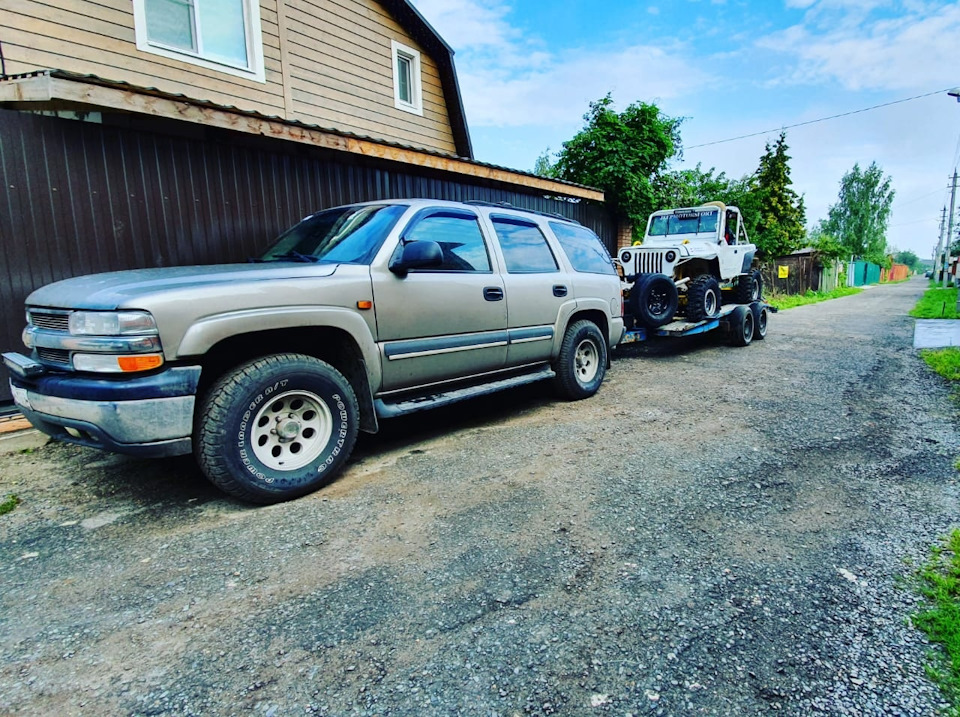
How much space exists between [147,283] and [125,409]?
27.8 inches

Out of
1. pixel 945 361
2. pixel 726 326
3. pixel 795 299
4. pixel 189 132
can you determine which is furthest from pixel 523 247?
pixel 795 299

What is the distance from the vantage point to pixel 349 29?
8.91 meters

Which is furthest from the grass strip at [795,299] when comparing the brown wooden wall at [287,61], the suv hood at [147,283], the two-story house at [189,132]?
the suv hood at [147,283]

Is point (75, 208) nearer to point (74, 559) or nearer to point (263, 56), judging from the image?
point (74, 559)

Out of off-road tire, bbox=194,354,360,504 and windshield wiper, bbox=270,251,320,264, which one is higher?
windshield wiper, bbox=270,251,320,264

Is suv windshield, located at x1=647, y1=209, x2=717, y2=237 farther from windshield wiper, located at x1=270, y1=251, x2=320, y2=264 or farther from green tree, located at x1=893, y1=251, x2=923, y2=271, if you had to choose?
green tree, located at x1=893, y1=251, x2=923, y2=271

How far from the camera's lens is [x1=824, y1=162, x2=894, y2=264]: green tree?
63.6m

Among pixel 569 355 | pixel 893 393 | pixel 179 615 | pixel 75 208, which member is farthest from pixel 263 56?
pixel 893 393

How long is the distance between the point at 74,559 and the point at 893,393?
735cm

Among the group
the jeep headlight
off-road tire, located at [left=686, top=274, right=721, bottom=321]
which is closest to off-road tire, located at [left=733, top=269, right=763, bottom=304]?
off-road tire, located at [left=686, top=274, right=721, bottom=321]

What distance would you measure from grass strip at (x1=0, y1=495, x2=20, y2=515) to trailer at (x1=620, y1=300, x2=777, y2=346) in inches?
257

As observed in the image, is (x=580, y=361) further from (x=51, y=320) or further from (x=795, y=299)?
(x=795, y=299)

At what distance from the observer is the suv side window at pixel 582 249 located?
18.4ft

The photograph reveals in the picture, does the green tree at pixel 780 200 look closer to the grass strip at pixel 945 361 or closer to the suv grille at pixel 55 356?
the grass strip at pixel 945 361
